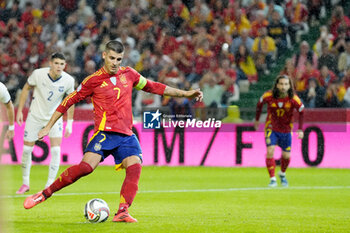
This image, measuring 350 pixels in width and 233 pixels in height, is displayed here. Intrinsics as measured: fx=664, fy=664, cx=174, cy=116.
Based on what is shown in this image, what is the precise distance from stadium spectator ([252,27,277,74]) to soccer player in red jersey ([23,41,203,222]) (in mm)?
11578

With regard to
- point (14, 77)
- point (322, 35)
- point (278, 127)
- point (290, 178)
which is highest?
point (322, 35)

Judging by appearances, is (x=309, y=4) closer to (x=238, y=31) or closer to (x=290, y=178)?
(x=238, y=31)

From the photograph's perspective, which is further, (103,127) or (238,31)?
(238,31)

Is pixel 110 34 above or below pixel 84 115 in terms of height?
above

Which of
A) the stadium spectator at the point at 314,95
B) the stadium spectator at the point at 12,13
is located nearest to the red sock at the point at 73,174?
the stadium spectator at the point at 314,95

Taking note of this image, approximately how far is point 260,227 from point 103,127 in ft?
5.94

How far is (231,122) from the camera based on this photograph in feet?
52.1

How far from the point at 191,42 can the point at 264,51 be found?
2.14 meters

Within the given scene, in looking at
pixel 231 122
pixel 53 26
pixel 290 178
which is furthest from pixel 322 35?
pixel 53 26

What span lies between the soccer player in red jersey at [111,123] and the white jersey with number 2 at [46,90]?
357cm

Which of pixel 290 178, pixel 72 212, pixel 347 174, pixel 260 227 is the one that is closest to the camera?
pixel 260 227

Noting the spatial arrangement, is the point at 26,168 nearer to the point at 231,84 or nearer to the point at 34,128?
the point at 34,128

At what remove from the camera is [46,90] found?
33.4 ft

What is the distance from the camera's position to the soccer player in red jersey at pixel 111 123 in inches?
254
